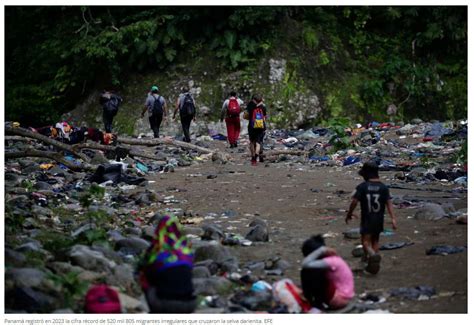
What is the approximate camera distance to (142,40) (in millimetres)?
22953

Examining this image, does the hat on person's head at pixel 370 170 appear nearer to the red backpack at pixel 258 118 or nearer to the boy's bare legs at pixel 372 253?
the boy's bare legs at pixel 372 253

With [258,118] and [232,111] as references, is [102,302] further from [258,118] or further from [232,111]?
[232,111]

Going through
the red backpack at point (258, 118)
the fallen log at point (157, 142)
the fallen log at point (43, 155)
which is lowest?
the fallen log at point (43, 155)

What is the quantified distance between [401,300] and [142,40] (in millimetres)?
17537

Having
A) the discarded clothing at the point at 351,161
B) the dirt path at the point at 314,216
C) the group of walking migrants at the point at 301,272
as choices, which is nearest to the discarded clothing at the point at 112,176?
the dirt path at the point at 314,216

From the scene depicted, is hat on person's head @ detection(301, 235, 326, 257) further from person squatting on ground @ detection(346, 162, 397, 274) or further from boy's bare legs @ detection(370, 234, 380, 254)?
boy's bare legs @ detection(370, 234, 380, 254)

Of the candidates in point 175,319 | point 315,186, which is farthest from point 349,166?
point 175,319

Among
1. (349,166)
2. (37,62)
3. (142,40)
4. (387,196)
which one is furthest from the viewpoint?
(37,62)

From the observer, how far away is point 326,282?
20.3 ft

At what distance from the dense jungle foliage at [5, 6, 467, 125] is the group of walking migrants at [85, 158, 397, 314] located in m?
15.4

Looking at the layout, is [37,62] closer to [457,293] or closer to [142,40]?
[142,40]

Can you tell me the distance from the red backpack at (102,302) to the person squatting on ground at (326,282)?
147cm

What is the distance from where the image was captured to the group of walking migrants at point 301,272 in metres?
5.32

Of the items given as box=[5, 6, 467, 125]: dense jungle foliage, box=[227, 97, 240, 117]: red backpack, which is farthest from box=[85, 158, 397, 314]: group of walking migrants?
box=[5, 6, 467, 125]: dense jungle foliage
